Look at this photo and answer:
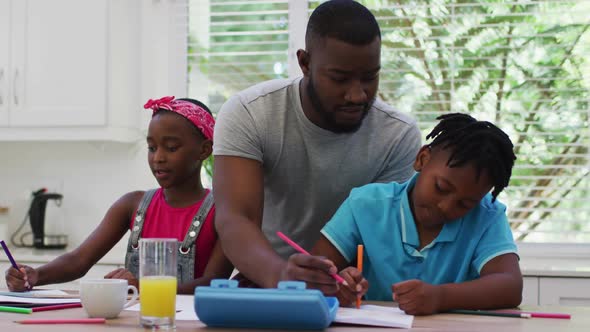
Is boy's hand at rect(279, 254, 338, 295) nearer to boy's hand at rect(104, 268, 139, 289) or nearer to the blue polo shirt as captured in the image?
the blue polo shirt

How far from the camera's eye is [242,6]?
3814mm

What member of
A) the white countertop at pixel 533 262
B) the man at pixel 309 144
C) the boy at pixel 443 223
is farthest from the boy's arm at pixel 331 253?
the white countertop at pixel 533 262

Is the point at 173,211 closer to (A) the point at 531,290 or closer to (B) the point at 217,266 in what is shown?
(B) the point at 217,266

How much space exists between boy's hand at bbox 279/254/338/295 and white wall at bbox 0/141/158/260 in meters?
2.42

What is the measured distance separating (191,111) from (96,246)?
0.45 meters

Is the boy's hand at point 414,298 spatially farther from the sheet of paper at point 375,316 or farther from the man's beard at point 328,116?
the man's beard at point 328,116

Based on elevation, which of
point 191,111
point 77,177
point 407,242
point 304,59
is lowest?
point 77,177

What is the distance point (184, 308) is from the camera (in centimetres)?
143

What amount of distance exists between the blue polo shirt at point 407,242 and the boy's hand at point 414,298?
0.82 ft

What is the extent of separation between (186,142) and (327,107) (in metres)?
0.52

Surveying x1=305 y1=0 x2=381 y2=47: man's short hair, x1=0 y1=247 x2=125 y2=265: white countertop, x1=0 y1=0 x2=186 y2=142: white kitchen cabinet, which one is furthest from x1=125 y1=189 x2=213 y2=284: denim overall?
x1=0 y1=0 x2=186 y2=142: white kitchen cabinet

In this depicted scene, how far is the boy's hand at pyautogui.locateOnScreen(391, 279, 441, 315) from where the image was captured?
4.60 ft

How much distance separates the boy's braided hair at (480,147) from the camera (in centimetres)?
161

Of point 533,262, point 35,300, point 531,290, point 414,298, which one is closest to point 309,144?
point 414,298
